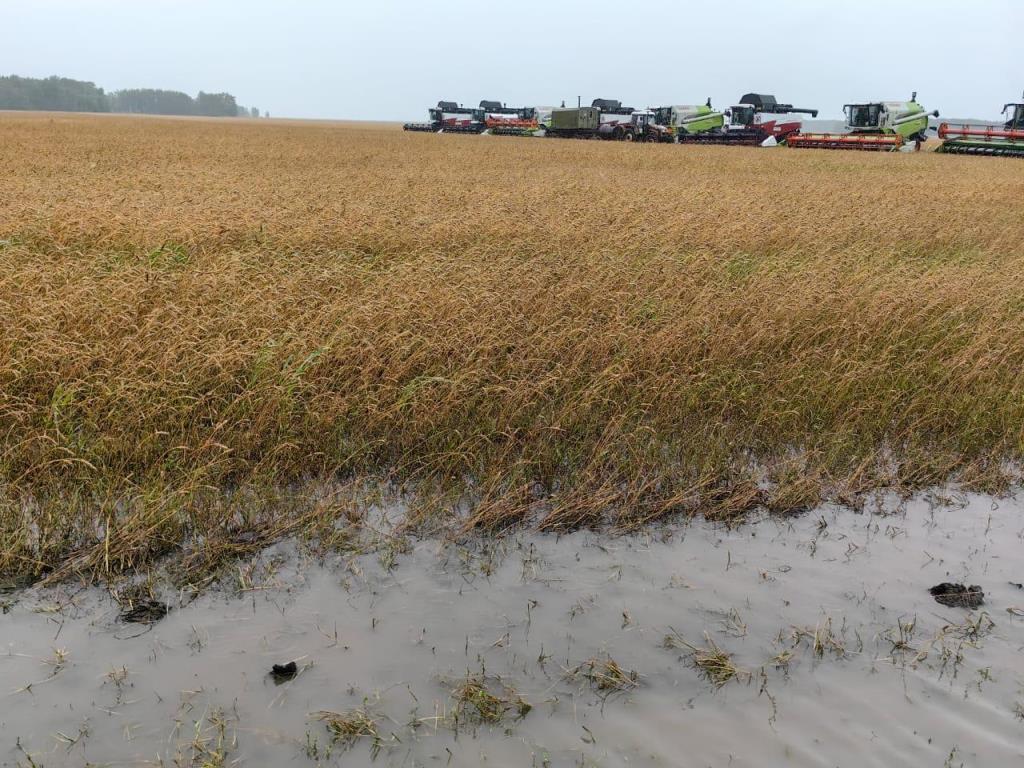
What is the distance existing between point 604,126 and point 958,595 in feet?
160

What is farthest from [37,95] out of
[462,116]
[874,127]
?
[874,127]

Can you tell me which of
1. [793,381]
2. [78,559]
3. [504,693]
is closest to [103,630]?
[78,559]

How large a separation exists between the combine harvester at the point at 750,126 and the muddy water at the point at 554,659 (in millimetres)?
43931

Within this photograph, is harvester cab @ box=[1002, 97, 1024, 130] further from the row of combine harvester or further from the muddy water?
the muddy water

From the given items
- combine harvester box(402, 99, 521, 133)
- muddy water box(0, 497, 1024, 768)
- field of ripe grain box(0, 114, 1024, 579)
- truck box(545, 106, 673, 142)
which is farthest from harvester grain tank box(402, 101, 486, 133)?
muddy water box(0, 497, 1024, 768)

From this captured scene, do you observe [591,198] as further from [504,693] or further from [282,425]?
[504,693]

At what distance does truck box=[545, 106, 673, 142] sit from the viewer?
4594cm

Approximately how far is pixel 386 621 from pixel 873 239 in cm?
1119

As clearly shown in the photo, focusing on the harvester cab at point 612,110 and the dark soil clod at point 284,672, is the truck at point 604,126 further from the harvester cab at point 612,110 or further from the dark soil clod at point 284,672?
the dark soil clod at point 284,672

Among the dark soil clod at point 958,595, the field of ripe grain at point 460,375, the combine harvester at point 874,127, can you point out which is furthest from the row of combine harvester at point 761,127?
the dark soil clod at point 958,595

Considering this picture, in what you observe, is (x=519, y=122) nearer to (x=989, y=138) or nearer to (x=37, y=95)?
(x=989, y=138)

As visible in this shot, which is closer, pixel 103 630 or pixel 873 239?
pixel 103 630

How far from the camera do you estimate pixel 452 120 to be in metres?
60.6

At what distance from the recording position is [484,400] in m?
5.68
